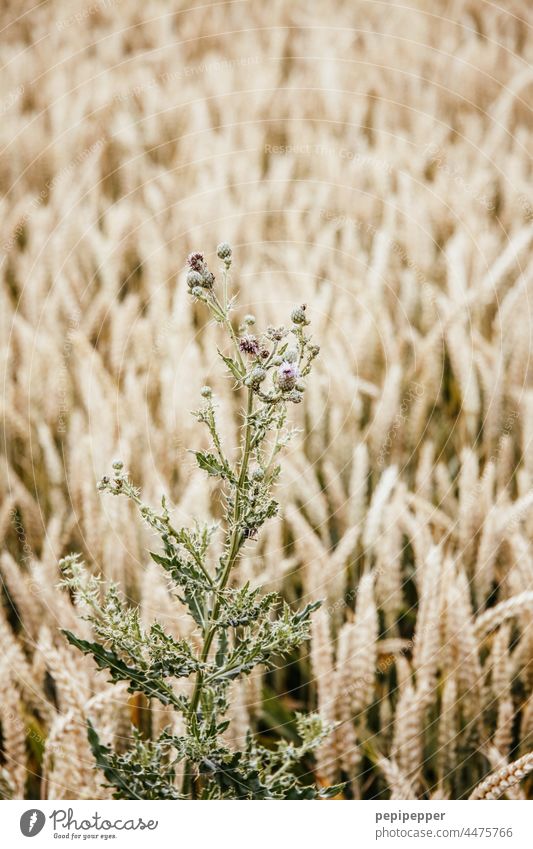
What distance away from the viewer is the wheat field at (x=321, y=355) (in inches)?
26.6

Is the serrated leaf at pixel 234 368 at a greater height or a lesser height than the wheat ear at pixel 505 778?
greater

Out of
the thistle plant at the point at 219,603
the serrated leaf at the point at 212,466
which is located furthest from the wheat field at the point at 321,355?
the serrated leaf at the point at 212,466

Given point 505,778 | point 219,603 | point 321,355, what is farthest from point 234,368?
point 321,355

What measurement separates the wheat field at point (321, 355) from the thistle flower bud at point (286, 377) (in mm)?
298

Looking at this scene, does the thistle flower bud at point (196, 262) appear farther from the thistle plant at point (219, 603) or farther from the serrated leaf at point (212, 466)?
the serrated leaf at point (212, 466)

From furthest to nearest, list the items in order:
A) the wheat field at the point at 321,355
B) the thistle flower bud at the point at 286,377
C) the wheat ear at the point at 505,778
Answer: the wheat field at the point at 321,355, the wheat ear at the point at 505,778, the thistle flower bud at the point at 286,377

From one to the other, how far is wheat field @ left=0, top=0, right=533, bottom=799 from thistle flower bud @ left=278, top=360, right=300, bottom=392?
0.30m

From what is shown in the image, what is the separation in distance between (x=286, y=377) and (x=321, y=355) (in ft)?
1.97

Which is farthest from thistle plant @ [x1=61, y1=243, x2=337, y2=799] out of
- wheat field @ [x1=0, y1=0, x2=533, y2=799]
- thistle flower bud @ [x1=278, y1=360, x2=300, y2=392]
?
wheat field @ [x1=0, y1=0, x2=533, y2=799]

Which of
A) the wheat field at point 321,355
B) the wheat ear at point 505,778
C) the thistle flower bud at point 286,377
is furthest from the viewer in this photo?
the wheat field at point 321,355

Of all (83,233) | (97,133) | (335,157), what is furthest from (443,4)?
(83,233)

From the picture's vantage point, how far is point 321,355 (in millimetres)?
1008

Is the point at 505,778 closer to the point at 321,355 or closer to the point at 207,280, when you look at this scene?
the point at 207,280

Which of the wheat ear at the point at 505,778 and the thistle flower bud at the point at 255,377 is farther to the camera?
the wheat ear at the point at 505,778
